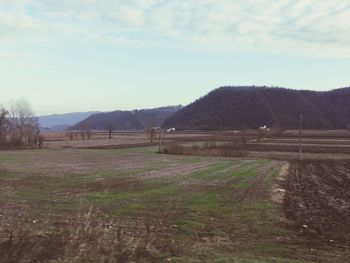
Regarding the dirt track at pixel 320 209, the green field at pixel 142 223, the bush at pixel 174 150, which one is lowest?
the bush at pixel 174 150

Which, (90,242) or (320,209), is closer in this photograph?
(90,242)

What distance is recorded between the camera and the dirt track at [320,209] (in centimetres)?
1523

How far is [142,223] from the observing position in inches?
635

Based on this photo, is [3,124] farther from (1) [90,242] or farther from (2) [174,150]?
(1) [90,242]

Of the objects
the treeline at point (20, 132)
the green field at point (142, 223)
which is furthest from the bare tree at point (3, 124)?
the green field at point (142, 223)

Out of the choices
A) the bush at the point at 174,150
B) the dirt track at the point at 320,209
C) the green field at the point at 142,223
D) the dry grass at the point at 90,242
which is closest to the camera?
the dry grass at the point at 90,242

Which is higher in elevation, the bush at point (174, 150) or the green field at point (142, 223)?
the green field at point (142, 223)

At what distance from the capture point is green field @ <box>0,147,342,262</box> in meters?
11.5

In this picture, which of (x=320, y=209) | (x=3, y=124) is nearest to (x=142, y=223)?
(x=320, y=209)

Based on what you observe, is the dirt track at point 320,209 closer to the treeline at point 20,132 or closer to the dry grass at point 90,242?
the dry grass at point 90,242

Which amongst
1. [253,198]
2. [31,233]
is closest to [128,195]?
[253,198]

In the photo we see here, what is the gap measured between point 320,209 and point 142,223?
8484mm

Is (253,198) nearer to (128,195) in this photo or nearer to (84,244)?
(128,195)

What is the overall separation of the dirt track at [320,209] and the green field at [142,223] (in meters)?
0.74
